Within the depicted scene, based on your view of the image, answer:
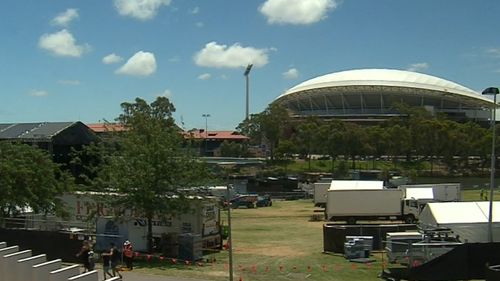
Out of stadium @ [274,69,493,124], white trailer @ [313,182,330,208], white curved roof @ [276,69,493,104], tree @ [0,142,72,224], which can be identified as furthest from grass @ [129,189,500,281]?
white curved roof @ [276,69,493,104]

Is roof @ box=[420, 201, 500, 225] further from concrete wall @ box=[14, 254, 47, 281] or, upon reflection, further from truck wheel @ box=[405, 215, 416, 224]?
concrete wall @ box=[14, 254, 47, 281]

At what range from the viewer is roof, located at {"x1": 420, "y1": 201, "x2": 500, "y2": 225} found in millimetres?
28062

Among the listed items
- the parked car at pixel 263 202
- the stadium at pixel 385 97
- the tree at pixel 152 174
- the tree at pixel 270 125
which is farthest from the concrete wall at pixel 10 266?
the stadium at pixel 385 97

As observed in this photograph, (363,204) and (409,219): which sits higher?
(363,204)

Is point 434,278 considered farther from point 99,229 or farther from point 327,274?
point 99,229

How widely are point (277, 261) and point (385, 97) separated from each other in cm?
13529

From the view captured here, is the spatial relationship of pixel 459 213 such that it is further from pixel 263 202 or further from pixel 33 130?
pixel 33 130

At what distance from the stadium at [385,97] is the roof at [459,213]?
120305 millimetres

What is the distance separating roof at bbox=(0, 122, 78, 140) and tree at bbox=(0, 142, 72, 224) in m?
32.6

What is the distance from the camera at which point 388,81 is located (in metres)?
163

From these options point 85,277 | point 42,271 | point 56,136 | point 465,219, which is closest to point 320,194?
point 465,219

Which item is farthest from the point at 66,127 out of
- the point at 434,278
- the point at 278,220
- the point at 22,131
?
the point at 434,278

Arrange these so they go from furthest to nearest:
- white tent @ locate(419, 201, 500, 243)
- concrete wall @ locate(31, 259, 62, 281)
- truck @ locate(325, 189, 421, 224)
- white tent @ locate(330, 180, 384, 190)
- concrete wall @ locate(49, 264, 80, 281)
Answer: white tent @ locate(330, 180, 384, 190), truck @ locate(325, 189, 421, 224), white tent @ locate(419, 201, 500, 243), concrete wall @ locate(31, 259, 62, 281), concrete wall @ locate(49, 264, 80, 281)

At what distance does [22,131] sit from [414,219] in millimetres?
46871
